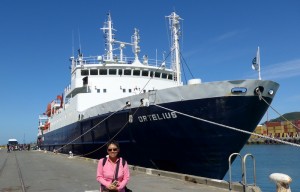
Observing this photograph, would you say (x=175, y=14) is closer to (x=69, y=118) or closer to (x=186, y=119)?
(x=186, y=119)

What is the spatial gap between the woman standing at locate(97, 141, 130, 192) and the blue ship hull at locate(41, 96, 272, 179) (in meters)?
7.86

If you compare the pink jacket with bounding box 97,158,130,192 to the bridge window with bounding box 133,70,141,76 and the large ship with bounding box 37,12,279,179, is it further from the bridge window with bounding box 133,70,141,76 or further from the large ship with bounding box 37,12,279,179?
the bridge window with bounding box 133,70,141,76

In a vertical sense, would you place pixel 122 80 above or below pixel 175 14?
below

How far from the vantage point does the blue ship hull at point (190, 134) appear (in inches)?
476

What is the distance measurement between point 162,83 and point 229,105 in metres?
10.7

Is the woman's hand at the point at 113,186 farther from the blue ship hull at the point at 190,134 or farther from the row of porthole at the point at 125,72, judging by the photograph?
the row of porthole at the point at 125,72

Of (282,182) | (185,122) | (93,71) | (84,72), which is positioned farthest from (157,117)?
(84,72)

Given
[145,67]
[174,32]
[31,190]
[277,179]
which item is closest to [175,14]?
[174,32]

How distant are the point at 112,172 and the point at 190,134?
8276 millimetres

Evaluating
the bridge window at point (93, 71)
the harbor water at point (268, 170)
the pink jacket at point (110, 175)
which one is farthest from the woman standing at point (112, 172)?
the bridge window at point (93, 71)

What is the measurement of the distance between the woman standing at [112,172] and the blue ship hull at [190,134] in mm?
7862

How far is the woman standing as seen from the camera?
460cm

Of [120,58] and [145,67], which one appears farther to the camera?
[120,58]

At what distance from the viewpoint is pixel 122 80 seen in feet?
72.0
